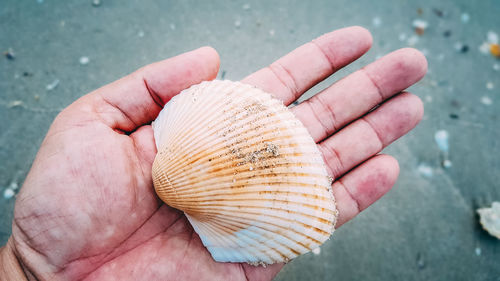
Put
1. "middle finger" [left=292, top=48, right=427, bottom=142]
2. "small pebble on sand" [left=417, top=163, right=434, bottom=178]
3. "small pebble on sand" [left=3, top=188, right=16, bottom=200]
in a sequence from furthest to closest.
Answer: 1. "small pebble on sand" [left=417, top=163, right=434, bottom=178]
2. "small pebble on sand" [left=3, top=188, right=16, bottom=200]
3. "middle finger" [left=292, top=48, right=427, bottom=142]

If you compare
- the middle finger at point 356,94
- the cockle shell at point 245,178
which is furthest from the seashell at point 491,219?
the cockle shell at point 245,178

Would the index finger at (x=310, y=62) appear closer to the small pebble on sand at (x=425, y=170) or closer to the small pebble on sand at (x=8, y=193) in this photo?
the small pebble on sand at (x=425, y=170)

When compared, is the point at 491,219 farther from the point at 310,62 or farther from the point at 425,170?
the point at 310,62

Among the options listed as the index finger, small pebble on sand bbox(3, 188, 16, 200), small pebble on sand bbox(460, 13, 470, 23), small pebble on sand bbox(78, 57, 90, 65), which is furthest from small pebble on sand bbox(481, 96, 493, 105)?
small pebble on sand bbox(3, 188, 16, 200)

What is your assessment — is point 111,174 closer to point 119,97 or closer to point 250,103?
point 119,97

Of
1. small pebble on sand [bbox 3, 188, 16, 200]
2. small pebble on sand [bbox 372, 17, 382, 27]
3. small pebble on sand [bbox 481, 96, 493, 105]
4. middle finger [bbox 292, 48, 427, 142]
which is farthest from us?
small pebble on sand [bbox 372, 17, 382, 27]

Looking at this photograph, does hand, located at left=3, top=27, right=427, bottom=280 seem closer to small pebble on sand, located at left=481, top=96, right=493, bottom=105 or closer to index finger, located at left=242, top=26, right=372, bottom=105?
index finger, located at left=242, top=26, right=372, bottom=105

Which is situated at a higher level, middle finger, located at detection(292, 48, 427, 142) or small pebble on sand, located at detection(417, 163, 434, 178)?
middle finger, located at detection(292, 48, 427, 142)
